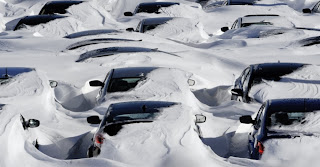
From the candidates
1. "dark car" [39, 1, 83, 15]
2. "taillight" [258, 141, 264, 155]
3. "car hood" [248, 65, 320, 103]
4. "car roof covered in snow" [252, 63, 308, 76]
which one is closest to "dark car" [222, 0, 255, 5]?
"dark car" [39, 1, 83, 15]

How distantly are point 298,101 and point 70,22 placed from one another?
14.6 meters

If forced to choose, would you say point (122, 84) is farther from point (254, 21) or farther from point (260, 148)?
point (254, 21)

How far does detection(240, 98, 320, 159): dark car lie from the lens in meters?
12.2

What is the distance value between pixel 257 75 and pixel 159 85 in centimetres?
177

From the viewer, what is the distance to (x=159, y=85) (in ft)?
54.3

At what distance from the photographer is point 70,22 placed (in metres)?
27.0

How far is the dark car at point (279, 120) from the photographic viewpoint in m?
12.2

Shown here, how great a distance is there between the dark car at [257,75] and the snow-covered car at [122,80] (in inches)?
35.7

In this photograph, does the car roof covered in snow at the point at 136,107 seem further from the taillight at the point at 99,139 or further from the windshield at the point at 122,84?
the windshield at the point at 122,84

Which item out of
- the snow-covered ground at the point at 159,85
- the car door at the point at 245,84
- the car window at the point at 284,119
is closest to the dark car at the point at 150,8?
the snow-covered ground at the point at 159,85

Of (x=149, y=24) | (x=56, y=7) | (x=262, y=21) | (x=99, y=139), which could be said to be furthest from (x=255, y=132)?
(x=56, y=7)

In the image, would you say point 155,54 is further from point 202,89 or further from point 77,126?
point 77,126

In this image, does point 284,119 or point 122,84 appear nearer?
point 284,119

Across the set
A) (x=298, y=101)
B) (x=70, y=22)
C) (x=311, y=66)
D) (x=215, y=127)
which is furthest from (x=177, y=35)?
(x=298, y=101)
